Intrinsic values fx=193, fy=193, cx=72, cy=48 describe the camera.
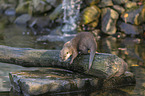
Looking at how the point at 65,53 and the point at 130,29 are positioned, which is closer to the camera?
the point at 65,53

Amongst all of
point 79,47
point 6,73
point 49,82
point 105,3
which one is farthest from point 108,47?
point 49,82

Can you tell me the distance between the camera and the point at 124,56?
5531 mm

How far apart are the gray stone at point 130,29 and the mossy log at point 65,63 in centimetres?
614

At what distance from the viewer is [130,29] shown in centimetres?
931

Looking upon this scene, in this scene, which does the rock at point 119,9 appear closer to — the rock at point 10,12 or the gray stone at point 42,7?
the gray stone at point 42,7

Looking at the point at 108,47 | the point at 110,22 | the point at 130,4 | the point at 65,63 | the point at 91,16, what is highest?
the point at 130,4

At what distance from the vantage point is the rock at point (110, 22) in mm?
9523

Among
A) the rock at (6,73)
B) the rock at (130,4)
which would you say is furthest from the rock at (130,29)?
the rock at (6,73)

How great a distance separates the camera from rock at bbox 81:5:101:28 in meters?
9.84

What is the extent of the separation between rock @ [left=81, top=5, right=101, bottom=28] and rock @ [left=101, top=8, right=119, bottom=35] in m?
0.45

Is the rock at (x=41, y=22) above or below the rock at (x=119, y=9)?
below

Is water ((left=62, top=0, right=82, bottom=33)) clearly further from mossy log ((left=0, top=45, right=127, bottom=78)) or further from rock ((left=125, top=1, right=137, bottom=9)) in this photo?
mossy log ((left=0, top=45, right=127, bottom=78))

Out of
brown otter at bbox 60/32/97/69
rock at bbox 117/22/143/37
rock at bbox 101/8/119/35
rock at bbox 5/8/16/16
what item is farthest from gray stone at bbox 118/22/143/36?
rock at bbox 5/8/16/16

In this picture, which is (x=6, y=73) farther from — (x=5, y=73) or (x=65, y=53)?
(x=65, y=53)
